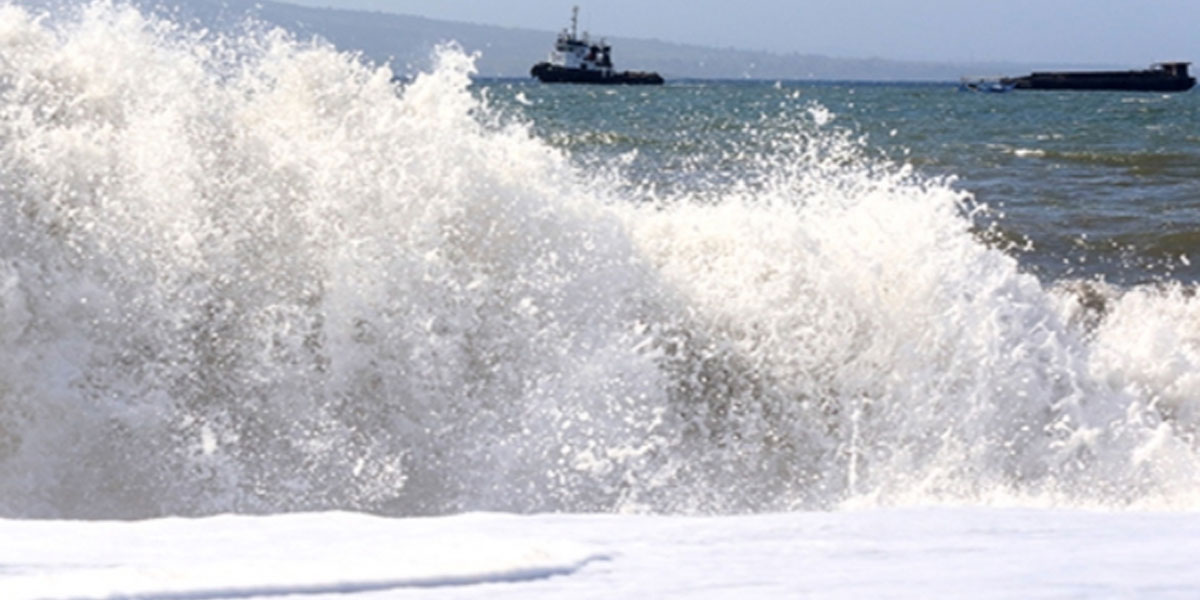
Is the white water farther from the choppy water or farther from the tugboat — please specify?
the tugboat

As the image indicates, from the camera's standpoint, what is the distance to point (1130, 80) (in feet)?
192

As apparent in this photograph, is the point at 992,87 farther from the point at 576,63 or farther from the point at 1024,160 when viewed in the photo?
the point at 1024,160

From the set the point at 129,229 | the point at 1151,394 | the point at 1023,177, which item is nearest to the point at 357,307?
the point at 129,229

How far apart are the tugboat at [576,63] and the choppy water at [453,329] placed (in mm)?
60680

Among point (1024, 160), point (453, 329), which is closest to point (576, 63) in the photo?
point (1024, 160)

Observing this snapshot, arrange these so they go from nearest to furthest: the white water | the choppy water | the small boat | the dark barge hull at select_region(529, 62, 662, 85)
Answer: the white water
the choppy water
the small boat
the dark barge hull at select_region(529, 62, 662, 85)

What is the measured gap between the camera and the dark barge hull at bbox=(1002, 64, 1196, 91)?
57.5 metres

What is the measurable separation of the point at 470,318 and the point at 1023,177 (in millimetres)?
11241

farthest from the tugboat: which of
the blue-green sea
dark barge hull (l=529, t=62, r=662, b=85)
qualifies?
the blue-green sea

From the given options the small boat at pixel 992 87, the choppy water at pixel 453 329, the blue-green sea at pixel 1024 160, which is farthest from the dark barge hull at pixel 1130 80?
the choppy water at pixel 453 329

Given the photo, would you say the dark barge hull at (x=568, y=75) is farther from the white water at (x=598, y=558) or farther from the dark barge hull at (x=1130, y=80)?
the white water at (x=598, y=558)

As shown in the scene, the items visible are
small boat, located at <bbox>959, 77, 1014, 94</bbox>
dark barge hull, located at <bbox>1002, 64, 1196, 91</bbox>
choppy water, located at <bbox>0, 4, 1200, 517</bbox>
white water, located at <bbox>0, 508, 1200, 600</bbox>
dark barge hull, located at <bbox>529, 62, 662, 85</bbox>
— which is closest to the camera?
white water, located at <bbox>0, 508, 1200, 600</bbox>

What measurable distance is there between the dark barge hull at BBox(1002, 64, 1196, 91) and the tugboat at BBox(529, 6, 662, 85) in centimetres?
2110

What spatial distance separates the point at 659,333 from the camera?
4.96 m
